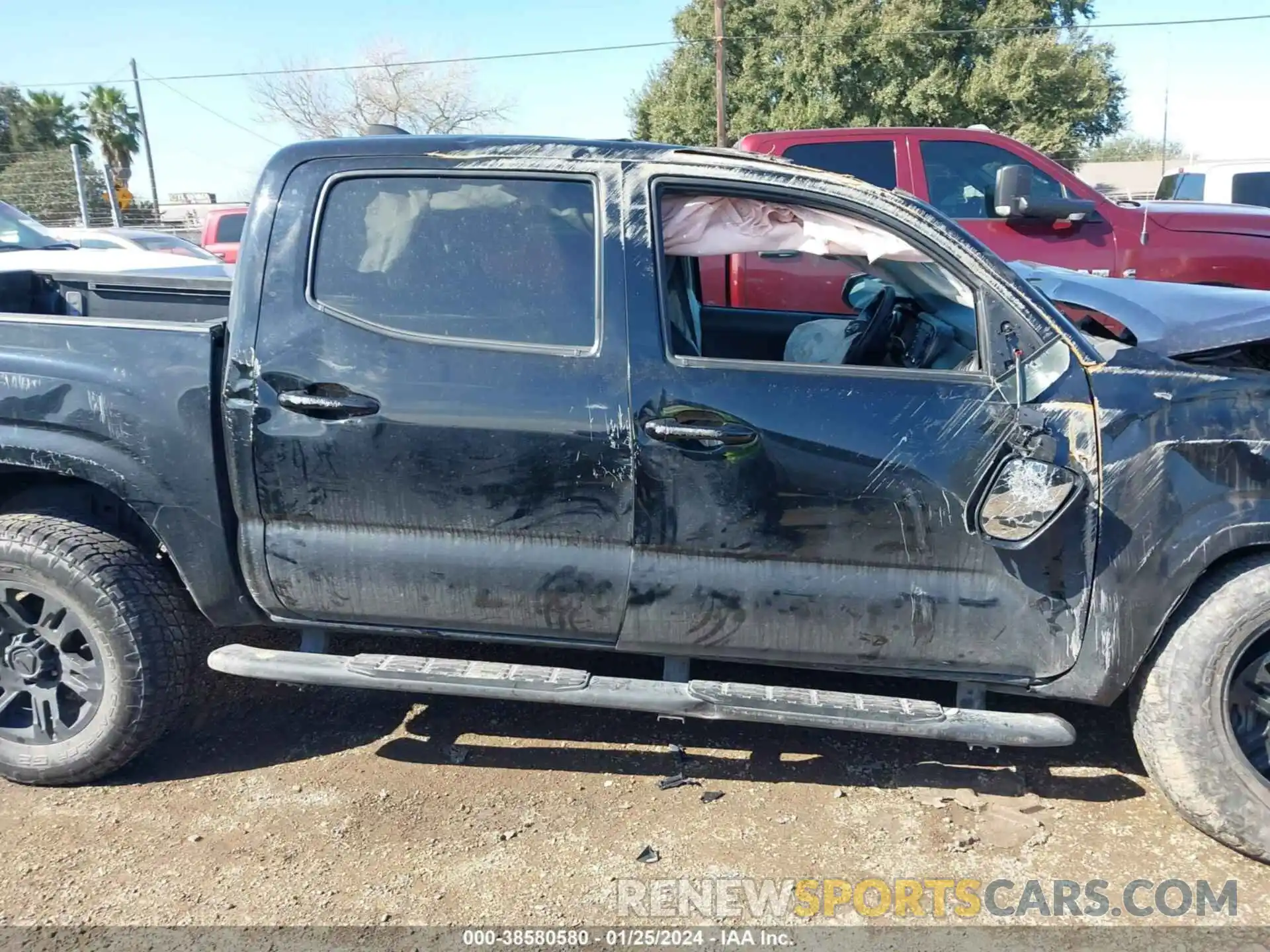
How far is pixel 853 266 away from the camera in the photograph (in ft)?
11.4

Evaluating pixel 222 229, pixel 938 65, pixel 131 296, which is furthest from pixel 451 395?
pixel 938 65

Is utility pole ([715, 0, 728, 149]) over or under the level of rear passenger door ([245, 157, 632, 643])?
over

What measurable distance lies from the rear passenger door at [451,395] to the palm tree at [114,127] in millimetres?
39873

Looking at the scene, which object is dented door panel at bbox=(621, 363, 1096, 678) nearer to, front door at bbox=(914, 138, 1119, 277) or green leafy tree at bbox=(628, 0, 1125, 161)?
front door at bbox=(914, 138, 1119, 277)

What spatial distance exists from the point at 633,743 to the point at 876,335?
168cm

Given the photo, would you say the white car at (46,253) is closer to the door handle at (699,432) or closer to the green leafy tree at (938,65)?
the door handle at (699,432)

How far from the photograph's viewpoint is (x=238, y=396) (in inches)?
110

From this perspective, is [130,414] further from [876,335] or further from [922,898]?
[922,898]

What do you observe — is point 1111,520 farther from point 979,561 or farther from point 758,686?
point 758,686

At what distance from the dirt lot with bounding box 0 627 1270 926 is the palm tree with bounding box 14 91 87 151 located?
3749 centimetres

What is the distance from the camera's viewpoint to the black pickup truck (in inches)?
104

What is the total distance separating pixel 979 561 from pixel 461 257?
1.77 metres

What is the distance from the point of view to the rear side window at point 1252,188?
10188mm

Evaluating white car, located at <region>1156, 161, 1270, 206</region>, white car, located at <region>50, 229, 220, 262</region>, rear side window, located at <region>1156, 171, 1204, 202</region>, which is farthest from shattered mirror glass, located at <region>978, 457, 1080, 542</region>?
white car, located at <region>50, 229, 220, 262</region>
